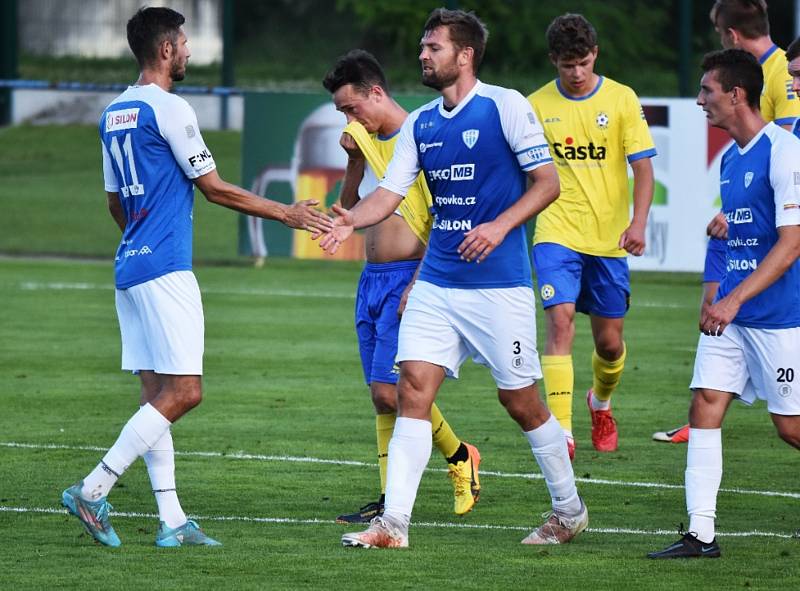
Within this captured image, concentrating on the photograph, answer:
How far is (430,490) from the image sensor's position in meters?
8.49

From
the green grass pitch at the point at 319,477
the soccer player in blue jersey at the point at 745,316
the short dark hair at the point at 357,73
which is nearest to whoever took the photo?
the green grass pitch at the point at 319,477

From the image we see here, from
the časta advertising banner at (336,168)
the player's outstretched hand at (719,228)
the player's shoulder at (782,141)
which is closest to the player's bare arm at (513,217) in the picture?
the player's shoulder at (782,141)

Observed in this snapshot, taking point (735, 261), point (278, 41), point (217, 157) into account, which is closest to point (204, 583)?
point (735, 261)

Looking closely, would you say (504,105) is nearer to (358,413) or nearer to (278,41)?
(358,413)

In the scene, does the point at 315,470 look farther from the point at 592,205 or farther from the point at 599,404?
the point at 592,205

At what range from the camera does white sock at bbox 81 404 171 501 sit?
273 inches

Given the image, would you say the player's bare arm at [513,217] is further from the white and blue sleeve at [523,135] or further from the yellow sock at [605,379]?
the yellow sock at [605,379]

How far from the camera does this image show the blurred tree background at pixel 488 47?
1112 inches

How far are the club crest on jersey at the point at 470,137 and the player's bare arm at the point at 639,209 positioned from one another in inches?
96.7

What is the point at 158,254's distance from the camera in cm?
701

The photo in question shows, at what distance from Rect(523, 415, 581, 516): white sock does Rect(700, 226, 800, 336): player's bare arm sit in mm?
837

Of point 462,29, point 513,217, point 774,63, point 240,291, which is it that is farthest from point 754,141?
point 240,291

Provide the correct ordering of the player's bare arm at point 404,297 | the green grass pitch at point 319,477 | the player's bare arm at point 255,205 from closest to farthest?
the green grass pitch at point 319,477 < the player's bare arm at point 255,205 < the player's bare arm at point 404,297

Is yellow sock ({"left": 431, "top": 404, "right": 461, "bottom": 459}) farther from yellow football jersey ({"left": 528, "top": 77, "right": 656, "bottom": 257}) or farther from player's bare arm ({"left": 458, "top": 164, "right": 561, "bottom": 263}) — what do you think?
yellow football jersey ({"left": 528, "top": 77, "right": 656, "bottom": 257})
